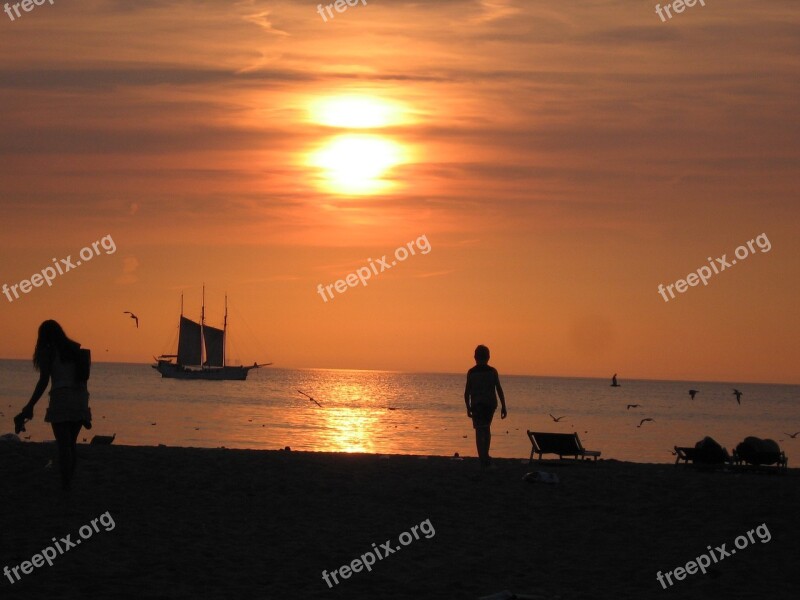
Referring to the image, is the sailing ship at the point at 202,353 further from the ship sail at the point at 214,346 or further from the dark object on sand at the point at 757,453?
the dark object on sand at the point at 757,453

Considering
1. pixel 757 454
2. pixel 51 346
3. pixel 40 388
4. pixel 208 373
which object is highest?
pixel 208 373

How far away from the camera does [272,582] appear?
35.8ft

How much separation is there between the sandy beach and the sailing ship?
135m

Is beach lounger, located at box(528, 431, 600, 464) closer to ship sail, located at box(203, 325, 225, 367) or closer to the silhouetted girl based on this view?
the silhouetted girl

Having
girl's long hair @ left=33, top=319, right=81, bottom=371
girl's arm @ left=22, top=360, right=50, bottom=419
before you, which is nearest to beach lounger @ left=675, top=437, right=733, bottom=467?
girl's long hair @ left=33, top=319, right=81, bottom=371

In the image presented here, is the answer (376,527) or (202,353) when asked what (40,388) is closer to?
(376,527)

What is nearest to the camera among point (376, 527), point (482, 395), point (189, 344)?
point (376, 527)

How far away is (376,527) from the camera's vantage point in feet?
44.0

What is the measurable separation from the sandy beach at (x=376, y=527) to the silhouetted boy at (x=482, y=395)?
0.58 meters

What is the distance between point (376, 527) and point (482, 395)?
462 cm

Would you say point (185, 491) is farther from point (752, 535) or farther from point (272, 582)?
point (752, 535)

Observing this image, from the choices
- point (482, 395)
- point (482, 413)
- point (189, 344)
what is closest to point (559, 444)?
point (482, 413)

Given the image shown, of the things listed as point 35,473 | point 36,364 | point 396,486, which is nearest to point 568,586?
point 396,486

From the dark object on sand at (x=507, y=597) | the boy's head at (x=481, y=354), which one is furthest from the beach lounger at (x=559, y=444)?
the dark object on sand at (x=507, y=597)
